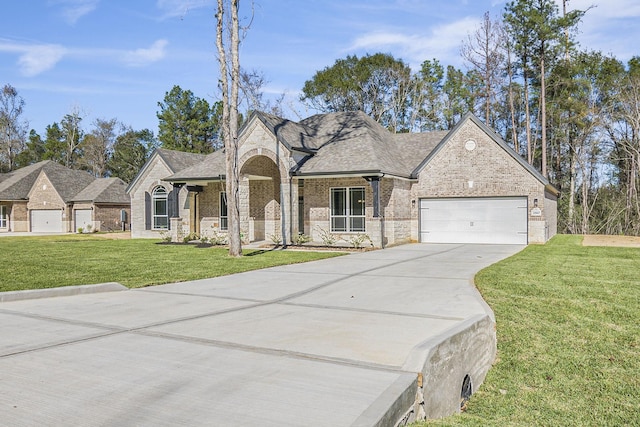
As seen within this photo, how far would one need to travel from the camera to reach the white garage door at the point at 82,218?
124ft

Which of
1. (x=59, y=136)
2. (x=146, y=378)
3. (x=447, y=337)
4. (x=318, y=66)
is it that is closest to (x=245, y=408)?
(x=146, y=378)

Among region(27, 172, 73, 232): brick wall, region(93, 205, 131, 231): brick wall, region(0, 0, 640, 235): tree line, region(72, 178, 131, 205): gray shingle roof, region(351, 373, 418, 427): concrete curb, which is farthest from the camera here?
region(27, 172, 73, 232): brick wall

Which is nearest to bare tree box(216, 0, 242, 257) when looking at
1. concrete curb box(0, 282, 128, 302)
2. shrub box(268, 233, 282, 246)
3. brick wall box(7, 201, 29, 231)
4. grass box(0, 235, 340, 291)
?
grass box(0, 235, 340, 291)

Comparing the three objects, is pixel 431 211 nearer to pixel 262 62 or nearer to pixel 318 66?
pixel 262 62

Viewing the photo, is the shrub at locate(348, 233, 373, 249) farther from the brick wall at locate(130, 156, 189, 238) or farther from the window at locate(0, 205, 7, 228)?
the window at locate(0, 205, 7, 228)

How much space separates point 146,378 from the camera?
4.38m

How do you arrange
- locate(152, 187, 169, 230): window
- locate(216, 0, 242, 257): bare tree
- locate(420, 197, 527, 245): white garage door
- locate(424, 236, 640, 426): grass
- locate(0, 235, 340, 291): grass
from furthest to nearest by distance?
locate(152, 187, 169, 230): window < locate(420, 197, 527, 245): white garage door < locate(216, 0, 242, 257): bare tree < locate(0, 235, 340, 291): grass < locate(424, 236, 640, 426): grass

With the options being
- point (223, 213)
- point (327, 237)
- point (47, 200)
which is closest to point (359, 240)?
point (327, 237)

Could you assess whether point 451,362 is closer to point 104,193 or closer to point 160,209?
point 160,209

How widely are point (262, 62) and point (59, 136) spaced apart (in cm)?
3676

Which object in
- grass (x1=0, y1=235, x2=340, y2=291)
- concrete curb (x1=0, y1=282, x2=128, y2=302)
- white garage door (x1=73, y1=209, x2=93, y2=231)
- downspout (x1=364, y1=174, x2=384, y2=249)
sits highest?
downspout (x1=364, y1=174, x2=384, y2=249)

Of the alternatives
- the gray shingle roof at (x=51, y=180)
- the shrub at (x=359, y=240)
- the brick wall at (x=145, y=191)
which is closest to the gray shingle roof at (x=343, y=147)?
the shrub at (x=359, y=240)

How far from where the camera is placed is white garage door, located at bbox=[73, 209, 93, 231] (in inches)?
1494

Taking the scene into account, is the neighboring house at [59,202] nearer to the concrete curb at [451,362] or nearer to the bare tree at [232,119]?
the bare tree at [232,119]
